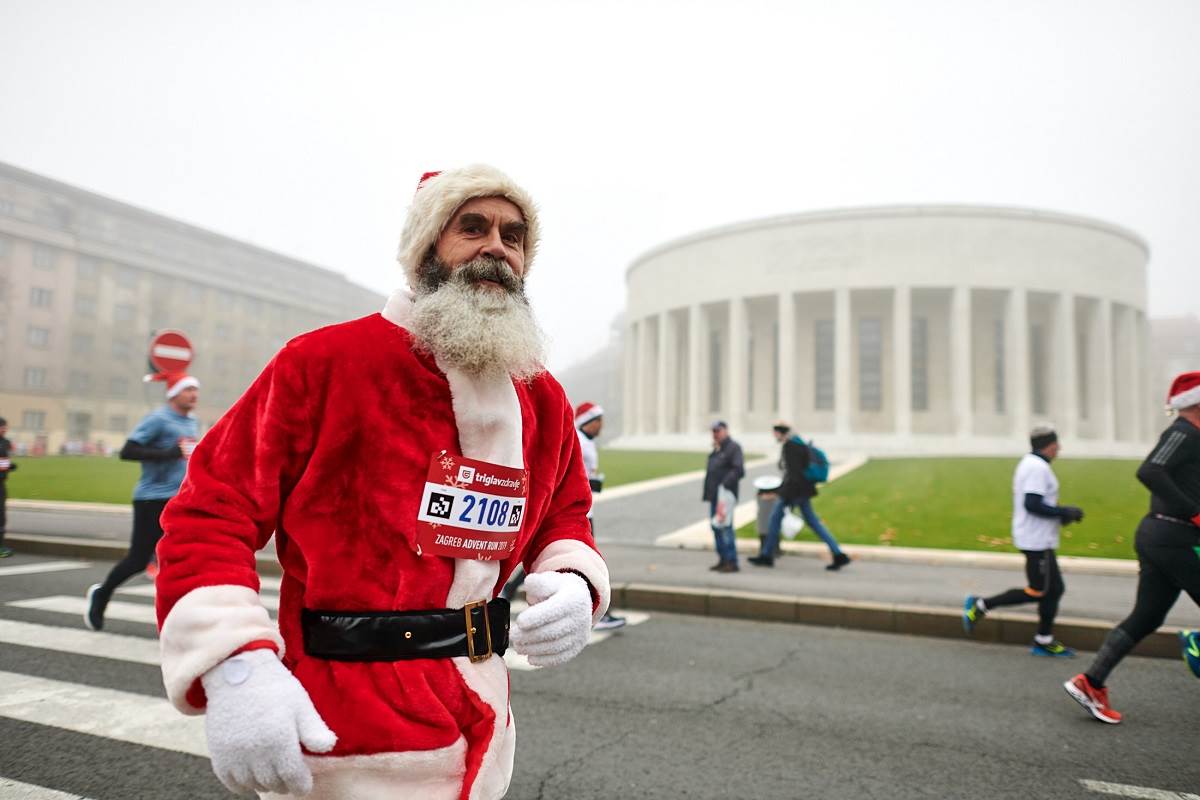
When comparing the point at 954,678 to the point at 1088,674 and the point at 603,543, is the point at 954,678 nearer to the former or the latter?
the point at 1088,674

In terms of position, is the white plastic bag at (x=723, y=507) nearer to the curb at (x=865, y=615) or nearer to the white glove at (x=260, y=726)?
the curb at (x=865, y=615)

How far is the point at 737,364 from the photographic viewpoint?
45812 mm

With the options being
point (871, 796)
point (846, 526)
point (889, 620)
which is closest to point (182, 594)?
point (871, 796)

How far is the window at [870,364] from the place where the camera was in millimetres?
45188

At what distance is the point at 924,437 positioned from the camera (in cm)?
4038

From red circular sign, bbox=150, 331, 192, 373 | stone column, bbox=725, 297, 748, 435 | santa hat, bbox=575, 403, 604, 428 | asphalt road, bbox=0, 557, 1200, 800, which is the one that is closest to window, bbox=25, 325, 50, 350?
stone column, bbox=725, 297, 748, 435

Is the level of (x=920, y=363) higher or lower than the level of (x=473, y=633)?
higher

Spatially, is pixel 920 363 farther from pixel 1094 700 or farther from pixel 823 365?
pixel 1094 700

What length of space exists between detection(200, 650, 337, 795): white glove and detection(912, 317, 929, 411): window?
47369 mm

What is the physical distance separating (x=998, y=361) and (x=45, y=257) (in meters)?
66.5

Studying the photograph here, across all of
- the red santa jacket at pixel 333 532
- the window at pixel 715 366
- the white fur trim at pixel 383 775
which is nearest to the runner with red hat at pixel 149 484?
the red santa jacket at pixel 333 532

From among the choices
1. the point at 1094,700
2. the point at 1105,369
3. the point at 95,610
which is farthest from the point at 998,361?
the point at 95,610

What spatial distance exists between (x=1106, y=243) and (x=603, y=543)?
141 ft

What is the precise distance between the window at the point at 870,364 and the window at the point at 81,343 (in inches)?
2246
